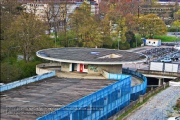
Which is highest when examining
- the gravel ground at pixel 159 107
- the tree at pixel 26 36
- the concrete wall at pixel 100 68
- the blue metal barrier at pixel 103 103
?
the tree at pixel 26 36

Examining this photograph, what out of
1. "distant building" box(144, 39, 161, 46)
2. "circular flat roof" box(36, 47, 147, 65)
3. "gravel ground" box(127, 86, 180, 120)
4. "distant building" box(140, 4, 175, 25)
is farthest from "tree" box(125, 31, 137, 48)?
"gravel ground" box(127, 86, 180, 120)

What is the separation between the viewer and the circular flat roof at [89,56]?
3384 cm

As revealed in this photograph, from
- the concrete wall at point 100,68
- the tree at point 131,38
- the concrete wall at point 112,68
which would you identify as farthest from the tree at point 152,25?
the concrete wall at point 100,68

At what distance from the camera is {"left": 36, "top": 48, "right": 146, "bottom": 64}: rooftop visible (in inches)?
1336

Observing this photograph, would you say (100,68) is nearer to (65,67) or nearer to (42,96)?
(65,67)

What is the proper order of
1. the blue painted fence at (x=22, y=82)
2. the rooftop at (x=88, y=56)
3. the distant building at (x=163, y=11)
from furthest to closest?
the distant building at (x=163, y=11) → the rooftop at (x=88, y=56) → the blue painted fence at (x=22, y=82)

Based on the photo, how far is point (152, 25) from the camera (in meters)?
75.9

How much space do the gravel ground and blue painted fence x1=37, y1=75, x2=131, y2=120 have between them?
1.62m

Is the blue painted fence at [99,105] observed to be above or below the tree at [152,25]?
below

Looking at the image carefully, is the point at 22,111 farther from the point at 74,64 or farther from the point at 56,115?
the point at 74,64

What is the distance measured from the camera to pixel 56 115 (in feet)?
68.6

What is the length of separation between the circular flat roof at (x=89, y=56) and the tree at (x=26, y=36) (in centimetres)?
406

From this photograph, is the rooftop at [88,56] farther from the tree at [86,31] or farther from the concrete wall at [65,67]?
the tree at [86,31]

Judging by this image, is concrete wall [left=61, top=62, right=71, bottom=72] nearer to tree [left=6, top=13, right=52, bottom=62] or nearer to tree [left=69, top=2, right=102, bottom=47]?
tree [left=6, top=13, right=52, bottom=62]
